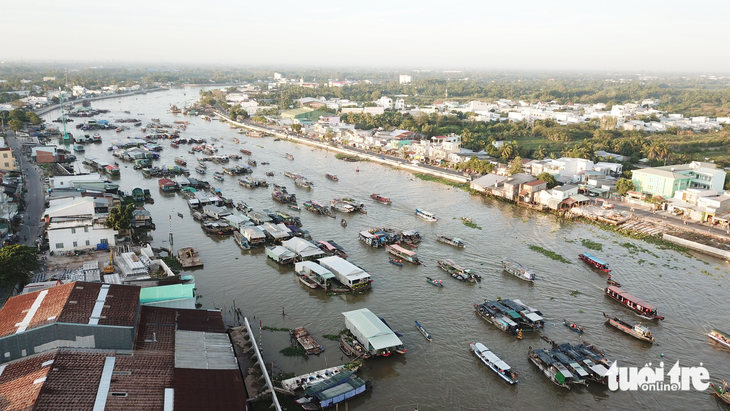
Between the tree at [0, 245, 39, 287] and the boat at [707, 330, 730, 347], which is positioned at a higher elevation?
the tree at [0, 245, 39, 287]

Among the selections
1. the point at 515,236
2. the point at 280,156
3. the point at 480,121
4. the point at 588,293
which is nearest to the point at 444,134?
the point at 480,121

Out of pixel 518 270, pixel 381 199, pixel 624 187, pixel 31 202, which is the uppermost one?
pixel 624 187

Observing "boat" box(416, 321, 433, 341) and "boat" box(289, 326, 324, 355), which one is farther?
"boat" box(416, 321, 433, 341)

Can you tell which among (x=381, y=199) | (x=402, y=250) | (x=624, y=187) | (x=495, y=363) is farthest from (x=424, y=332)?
(x=624, y=187)

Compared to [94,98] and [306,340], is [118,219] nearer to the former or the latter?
[306,340]

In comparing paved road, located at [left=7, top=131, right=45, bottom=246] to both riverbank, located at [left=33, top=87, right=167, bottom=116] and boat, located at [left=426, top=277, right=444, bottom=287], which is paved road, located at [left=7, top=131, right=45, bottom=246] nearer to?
boat, located at [left=426, top=277, right=444, bottom=287]

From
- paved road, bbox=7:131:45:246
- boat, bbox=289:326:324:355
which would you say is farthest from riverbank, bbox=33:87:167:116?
boat, bbox=289:326:324:355

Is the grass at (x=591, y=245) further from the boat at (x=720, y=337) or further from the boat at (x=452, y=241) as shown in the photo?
the boat at (x=720, y=337)

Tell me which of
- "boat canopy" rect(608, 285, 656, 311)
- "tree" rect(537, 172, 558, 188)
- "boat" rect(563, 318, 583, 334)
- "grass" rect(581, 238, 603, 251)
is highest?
"tree" rect(537, 172, 558, 188)
